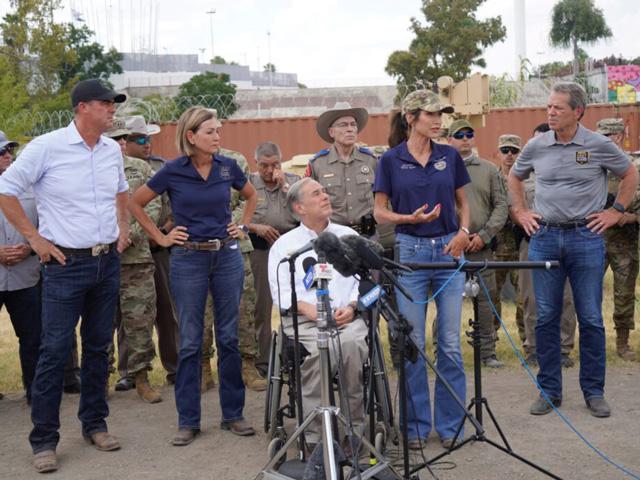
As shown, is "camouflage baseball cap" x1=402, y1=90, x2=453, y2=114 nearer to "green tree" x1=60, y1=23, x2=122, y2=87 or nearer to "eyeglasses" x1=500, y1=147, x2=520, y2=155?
"eyeglasses" x1=500, y1=147, x2=520, y2=155

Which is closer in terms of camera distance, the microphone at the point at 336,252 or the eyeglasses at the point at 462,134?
the microphone at the point at 336,252

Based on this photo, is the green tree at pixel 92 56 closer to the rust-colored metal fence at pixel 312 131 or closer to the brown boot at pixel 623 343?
the rust-colored metal fence at pixel 312 131

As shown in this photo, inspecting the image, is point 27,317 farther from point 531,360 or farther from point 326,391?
point 531,360

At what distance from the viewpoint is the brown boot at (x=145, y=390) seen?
7.14 metres

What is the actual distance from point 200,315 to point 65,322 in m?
0.89

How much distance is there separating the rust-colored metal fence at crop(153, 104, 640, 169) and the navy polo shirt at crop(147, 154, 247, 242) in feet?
41.6

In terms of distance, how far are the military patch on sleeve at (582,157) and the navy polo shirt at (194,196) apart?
2420 millimetres

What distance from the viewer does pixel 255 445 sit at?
5.92 m

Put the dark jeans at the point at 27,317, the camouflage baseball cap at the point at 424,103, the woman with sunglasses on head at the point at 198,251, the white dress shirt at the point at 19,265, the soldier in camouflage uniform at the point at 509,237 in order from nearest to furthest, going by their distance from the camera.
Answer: the camouflage baseball cap at the point at 424,103 < the woman with sunglasses on head at the point at 198,251 < the white dress shirt at the point at 19,265 < the dark jeans at the point at 27,317 < the soldier in camouflage uniform at the point at 509,237

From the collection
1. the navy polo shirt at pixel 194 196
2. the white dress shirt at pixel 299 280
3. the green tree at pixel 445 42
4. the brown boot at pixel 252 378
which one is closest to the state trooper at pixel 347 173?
the white dress shirt at pixel 299 280

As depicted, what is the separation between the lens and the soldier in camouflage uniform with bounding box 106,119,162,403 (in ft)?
23.3

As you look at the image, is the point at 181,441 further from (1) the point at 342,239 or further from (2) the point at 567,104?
(2) the point at 567,104

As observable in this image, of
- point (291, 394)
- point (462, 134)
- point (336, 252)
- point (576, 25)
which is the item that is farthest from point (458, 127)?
point (576, 25)

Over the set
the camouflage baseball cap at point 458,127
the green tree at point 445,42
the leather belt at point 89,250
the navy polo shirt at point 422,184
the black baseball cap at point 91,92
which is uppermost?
the green tree at point 445,42
